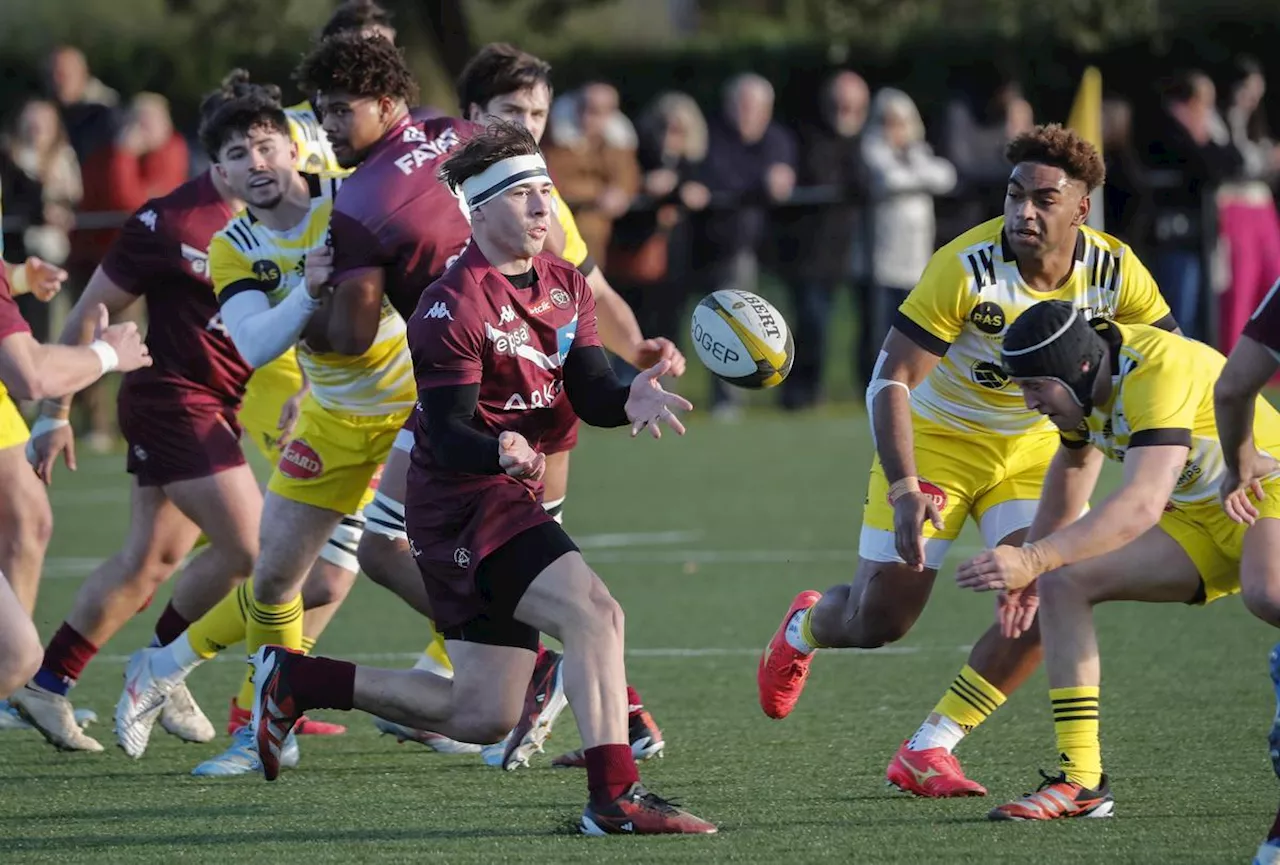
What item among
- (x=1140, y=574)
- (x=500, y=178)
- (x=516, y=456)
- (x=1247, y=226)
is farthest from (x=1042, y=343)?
(x=1247, y=226)

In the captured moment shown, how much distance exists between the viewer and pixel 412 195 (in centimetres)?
709

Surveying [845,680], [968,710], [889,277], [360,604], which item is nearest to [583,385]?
[968,710]

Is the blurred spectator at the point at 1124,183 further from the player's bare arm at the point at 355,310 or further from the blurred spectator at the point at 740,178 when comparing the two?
the player's bare arm at the point at 355,310

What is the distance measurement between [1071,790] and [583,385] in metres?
1.77

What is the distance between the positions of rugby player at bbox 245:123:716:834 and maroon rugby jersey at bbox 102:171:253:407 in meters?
1.84

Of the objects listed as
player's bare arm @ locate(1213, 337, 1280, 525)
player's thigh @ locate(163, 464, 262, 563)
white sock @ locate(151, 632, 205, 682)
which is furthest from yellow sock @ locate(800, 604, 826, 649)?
white sock @ locate(151, 632, 205, 682)

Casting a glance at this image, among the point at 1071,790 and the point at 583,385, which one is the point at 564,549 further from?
the point at 1071,790

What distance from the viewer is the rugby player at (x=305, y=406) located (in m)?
7.31

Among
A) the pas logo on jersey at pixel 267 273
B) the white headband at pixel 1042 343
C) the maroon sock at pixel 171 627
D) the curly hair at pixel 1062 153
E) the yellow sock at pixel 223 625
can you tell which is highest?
the curly hair at pixel 1062 153

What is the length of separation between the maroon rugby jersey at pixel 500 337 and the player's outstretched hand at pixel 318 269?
0.71 m

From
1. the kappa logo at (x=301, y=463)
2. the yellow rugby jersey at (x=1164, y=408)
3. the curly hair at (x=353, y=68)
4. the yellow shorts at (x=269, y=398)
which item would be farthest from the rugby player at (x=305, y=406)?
the yellow rugby jersey at (x=1164, y=408)

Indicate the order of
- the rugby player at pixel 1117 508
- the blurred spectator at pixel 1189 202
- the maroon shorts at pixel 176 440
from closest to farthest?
the rugby player at pixel 1117 508 → the maroon shorts at pixel 176 440 → the blurred spectator at pixel 1189 202

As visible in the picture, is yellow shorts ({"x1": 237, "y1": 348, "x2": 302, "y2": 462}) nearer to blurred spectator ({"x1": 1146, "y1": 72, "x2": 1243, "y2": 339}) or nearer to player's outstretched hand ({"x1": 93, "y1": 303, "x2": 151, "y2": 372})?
player's outstretched hand ({"x1": 93, "y1": 303, "x2": 151, "y2": 372})

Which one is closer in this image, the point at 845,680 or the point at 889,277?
the point at 845,680
